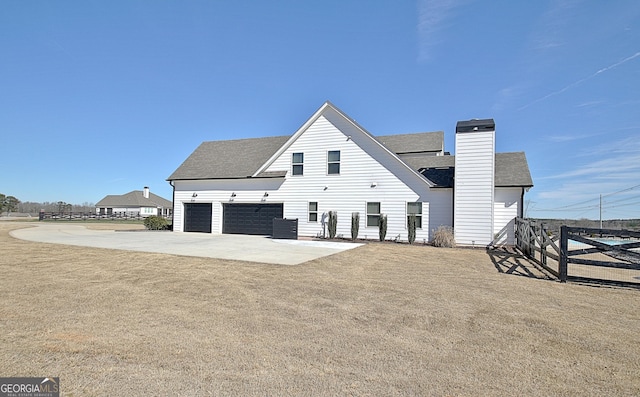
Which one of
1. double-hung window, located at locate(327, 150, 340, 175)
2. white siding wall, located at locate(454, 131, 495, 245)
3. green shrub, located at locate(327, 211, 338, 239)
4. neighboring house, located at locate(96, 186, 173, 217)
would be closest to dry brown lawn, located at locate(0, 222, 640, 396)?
white siding wall, located at locate(454, 131, 495, 245)

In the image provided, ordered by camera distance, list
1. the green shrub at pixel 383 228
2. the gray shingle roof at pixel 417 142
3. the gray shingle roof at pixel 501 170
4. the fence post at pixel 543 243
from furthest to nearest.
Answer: the gray shingle roof at pixel 417 142 < the green shrub at pixel 383 228 < the gray shingle roof at pixel 501 170 < the fence post at pixel 543 243

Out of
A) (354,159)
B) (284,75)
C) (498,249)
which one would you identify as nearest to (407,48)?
(354,159)

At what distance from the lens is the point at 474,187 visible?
15.9m

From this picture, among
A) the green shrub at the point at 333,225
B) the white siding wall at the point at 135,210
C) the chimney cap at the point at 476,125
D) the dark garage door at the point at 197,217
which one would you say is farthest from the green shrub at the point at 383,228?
the white siding wall at the point at 135,210

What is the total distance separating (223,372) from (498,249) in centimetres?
1575

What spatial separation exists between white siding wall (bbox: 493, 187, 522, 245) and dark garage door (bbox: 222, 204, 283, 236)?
1278 cm

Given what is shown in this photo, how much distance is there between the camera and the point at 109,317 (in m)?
4.75

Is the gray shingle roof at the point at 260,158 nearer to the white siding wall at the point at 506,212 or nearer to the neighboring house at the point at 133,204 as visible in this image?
the white siding wall at the point at 506,212

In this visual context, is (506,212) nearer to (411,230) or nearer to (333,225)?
(411,230)

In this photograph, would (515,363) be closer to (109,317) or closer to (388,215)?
(109,317)

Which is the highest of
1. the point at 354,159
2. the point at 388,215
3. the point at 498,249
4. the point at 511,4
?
the point at 511,4

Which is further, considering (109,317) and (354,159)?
(354,159)

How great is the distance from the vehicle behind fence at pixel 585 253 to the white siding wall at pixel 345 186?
217 inches

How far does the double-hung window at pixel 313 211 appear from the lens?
64.1 feet
